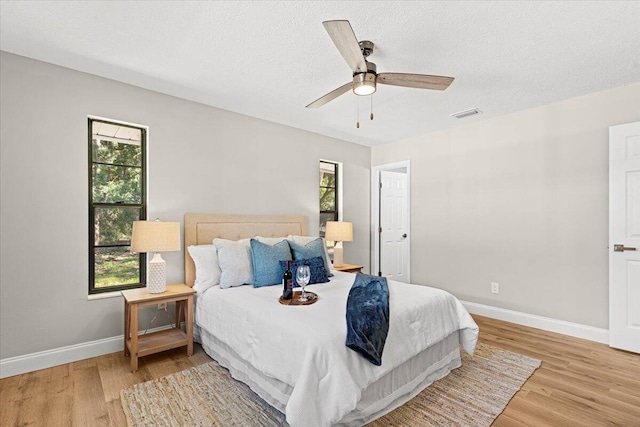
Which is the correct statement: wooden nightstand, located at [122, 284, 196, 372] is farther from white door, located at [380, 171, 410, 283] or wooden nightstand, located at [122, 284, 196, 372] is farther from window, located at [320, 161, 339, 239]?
white door, located at [380, 171, 410, 283]

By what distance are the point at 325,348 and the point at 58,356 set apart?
254 centimetres

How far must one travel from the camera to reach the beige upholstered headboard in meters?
3.47

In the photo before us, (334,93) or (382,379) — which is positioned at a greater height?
(334,93)

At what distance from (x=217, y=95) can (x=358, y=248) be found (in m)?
3.27

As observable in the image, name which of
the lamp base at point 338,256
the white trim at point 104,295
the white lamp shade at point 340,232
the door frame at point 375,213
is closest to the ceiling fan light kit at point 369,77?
the white lamp shade at point 340,232

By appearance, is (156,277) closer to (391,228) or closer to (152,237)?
(152,237)

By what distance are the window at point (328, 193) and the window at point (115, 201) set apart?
258cm

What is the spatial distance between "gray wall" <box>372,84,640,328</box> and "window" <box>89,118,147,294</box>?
386 centimetres

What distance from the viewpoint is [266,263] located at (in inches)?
122

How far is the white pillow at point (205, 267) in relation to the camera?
3104mm

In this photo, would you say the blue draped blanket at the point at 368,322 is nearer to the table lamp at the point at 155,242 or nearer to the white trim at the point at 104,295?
the table lamp at the point at 155,242

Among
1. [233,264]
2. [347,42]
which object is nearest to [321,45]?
[347,42]

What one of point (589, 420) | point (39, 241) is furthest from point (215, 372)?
point (589, 420)

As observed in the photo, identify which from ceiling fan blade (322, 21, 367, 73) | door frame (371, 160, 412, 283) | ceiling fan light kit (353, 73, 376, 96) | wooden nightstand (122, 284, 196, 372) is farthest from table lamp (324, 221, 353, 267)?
ceiling fan blade (322, 21, 367, 73)
